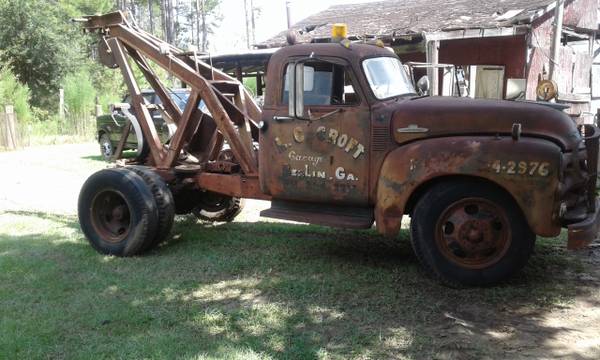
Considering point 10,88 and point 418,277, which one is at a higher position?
point 10,88

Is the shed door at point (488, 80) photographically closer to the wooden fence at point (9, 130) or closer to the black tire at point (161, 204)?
the black tire at point (161, 204)

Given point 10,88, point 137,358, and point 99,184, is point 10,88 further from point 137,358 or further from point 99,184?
point 137,358

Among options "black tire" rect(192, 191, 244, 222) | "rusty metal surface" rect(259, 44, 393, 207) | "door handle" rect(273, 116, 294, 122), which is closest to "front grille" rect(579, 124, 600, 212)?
"rusty metal surface" rect(259, 44, 393, 207)

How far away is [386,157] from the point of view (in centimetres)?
475

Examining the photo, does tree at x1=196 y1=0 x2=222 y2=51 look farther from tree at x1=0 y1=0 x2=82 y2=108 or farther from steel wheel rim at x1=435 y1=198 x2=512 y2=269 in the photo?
steel wheel rim at x1=435 y1=198 x2=512 y2=269

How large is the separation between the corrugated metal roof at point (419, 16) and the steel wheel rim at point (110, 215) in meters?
9.92

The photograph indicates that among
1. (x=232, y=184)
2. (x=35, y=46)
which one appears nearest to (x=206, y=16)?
(x=35, y=46)

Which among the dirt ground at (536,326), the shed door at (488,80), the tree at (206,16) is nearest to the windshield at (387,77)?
the dirt ground at (536,326)

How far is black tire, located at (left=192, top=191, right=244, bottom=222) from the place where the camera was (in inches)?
291

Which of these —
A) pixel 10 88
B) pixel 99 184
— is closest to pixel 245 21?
pixel 10 88

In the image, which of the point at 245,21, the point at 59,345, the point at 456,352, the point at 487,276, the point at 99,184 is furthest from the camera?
the point at 245,21

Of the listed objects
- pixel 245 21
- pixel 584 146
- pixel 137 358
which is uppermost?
pixel 245 21

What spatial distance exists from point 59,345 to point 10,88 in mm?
17562

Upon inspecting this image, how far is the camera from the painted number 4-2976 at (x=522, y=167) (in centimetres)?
412
